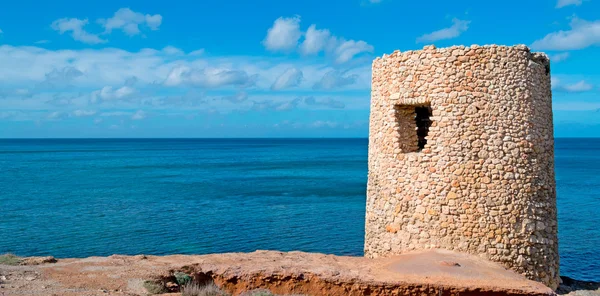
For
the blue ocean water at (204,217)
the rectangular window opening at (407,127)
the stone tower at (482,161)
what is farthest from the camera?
the blue ocean water at (204,217)

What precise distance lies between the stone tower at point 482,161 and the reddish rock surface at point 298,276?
1.87 feet

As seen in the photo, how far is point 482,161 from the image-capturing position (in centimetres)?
1098

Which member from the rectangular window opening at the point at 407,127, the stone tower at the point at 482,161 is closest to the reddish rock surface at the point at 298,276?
the stone tower at the point at 482,161

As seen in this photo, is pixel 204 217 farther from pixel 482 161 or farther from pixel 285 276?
pixel 482 161

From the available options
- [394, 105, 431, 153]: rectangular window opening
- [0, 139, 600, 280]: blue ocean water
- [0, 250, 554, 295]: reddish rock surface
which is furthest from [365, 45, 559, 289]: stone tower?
[0, 139, 600, 280]: blue ocean water

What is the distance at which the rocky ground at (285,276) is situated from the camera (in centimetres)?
957

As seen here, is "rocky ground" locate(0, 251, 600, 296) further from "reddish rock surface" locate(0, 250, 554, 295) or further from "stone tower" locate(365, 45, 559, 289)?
"stone tower" locate(365, 45, 559, 289)

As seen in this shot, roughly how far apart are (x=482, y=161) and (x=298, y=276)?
4.57 meters

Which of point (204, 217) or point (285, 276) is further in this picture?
point (204, 217)

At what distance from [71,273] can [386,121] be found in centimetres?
761

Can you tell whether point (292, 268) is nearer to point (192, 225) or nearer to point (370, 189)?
point (370, 189)

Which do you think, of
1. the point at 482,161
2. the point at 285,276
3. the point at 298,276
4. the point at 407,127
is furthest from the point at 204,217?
the point at 482,161

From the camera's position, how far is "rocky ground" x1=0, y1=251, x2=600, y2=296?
9.57 meters

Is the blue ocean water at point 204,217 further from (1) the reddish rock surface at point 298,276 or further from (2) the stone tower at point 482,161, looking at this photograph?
(1) the reddish rock surface at point 298,276
